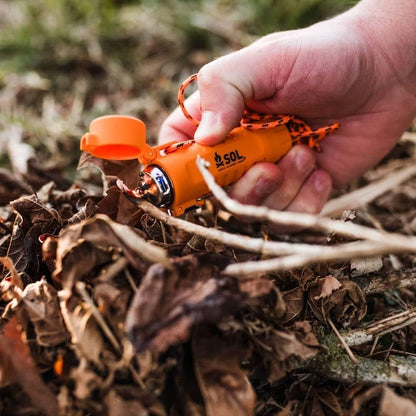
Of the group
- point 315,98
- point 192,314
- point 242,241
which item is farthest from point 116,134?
point 315,98

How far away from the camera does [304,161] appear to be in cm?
177

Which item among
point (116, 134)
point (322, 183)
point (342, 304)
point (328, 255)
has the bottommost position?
point (322, 183)

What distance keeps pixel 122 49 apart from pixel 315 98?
78.0 inches

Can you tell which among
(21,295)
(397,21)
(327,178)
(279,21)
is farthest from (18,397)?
(279,21)

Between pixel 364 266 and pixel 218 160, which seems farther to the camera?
pixel 218 160

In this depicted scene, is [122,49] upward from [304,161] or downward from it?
upward

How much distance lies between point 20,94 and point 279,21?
6.05 ft

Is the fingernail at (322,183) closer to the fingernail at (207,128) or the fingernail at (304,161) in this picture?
the fingernail at (304,161)

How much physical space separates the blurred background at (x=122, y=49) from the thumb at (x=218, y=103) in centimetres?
115

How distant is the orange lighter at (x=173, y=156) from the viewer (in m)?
1.29

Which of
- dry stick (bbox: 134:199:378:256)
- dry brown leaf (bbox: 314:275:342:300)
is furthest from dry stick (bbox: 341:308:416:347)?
dry stick (bbox: 134:199:378:256)

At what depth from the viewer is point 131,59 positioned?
124 inches

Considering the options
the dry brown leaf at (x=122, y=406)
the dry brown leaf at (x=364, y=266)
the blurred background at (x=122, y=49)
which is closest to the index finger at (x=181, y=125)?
the blurred background at (x=122, y=49)

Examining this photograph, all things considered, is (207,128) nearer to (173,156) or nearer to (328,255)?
(173,156)
